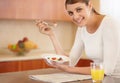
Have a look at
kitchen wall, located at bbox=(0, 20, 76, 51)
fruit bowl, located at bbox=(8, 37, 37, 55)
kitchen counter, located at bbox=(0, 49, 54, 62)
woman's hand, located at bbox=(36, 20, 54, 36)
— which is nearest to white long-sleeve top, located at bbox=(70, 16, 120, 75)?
woman's hand, located at bbox=(36, 20, 54, 36)

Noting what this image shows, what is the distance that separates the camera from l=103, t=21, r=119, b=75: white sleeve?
1722mm

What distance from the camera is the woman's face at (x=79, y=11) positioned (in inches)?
71.2

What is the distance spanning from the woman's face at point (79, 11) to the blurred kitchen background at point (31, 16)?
1.55 m

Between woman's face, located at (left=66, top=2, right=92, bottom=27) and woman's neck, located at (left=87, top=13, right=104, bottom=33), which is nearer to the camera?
woman's face, located at (left=66, top=2, right=92, bottom=27)

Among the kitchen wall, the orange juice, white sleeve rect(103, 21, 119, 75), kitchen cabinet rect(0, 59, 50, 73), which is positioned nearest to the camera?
the orange juice

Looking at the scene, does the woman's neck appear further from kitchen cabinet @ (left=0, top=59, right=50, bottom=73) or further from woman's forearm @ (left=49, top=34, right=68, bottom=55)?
kitchen cabinet @ (left=0, top=59, right=50, bottom=73)

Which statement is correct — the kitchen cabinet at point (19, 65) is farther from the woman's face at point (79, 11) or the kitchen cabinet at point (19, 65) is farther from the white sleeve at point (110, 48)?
the white sleeve at point (110, 48)

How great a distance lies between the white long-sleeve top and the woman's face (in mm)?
128

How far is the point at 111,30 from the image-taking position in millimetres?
1767

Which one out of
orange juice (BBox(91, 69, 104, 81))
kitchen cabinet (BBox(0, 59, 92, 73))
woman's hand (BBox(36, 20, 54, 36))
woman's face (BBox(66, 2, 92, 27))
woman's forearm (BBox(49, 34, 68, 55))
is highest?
woman's face (BBox(66, 2, 92, 27))

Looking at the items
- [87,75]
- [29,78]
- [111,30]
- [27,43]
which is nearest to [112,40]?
[111,30]

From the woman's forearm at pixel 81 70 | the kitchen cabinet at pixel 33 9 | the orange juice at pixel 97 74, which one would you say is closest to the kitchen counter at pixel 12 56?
the kitchen cabinet at pixel 33 9

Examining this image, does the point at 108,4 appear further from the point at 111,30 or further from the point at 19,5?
the point at 111,30

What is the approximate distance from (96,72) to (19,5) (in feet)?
6.90
